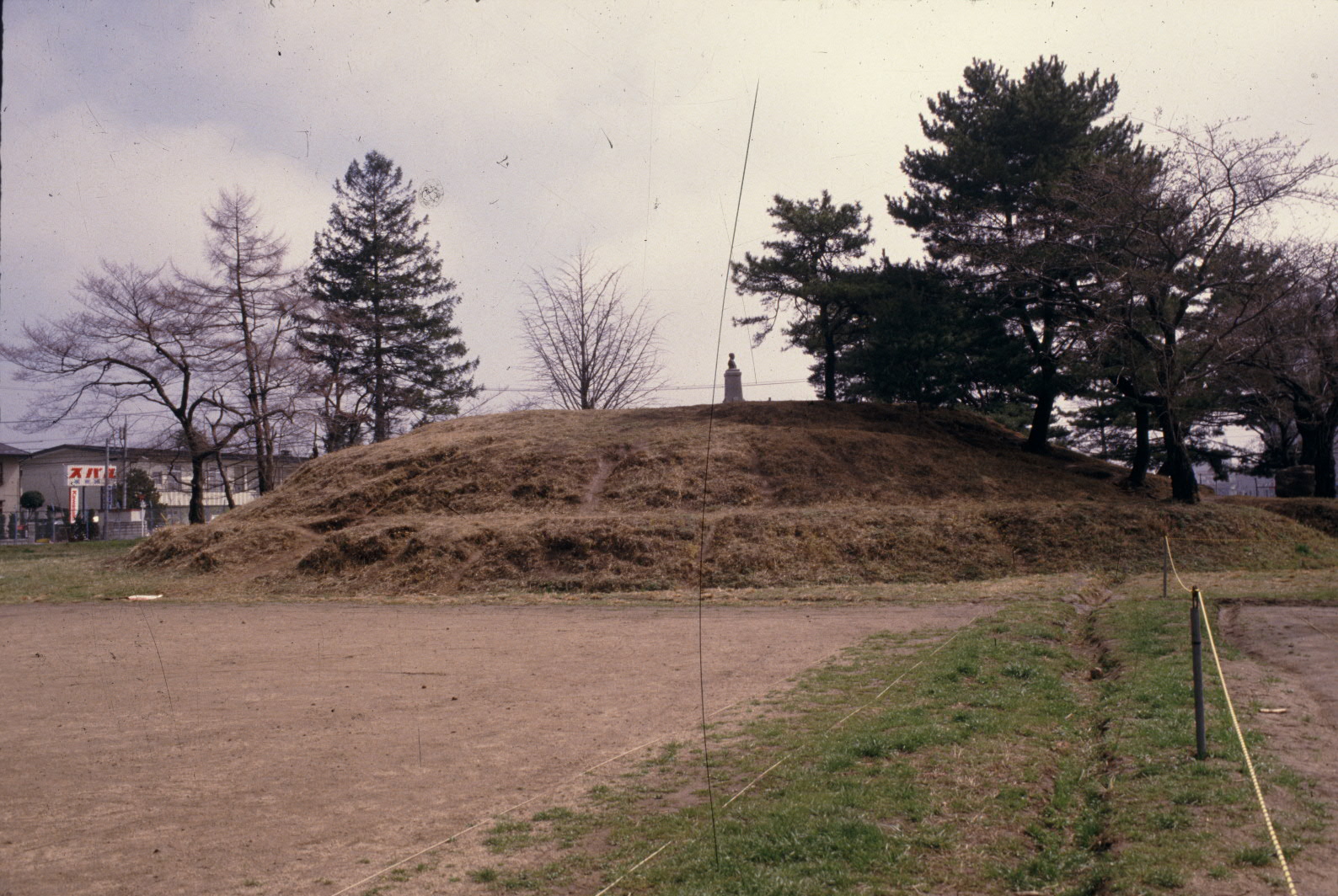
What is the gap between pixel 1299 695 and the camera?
9.32 metres

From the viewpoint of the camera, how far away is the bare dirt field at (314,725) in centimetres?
618

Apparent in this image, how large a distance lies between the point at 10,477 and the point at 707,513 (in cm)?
6190

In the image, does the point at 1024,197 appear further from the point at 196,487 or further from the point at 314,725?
the point at 196,487

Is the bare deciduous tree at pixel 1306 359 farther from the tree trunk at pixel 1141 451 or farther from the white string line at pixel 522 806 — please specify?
the white string line at pixel 522 806

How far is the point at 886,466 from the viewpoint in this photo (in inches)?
1250

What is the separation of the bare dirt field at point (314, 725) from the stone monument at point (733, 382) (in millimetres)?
22272

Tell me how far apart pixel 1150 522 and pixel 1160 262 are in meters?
7.91

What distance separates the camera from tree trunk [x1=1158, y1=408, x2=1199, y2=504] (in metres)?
29.7

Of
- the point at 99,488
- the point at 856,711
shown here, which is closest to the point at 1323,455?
the point at 856,711

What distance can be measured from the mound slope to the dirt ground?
10.1 m

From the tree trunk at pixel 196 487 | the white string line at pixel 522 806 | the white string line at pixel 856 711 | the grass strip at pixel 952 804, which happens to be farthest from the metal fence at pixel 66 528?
the grass strip at pixel 952 804

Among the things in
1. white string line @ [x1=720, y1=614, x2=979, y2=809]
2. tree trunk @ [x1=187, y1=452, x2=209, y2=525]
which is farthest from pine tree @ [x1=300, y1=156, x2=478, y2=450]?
white string line @ [x1=720, y1=614, x2=979, y2=809]

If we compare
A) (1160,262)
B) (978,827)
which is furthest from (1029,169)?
(978,827)

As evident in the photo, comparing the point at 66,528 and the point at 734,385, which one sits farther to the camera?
the point at 66,528
